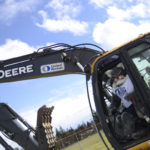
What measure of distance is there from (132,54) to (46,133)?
8.61 feet

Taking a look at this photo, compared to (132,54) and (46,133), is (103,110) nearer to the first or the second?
(132,54)

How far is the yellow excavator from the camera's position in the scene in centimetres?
412

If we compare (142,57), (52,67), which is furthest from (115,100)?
(52,67)

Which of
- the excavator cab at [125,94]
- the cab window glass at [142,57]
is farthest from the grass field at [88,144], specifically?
the cab window glass at [142,57]

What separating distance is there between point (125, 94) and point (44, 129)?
2176mm

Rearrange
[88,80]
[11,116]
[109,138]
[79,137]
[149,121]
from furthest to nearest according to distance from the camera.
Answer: [79,137] → [11,116] → [88,80] → [109,138] → [149,121]

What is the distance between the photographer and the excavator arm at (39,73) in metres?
5.66

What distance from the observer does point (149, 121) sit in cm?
406

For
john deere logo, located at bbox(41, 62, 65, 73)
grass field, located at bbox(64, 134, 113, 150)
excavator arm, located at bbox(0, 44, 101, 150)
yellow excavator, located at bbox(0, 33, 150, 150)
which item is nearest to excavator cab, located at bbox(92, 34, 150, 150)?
yellow excavator, located at bbox(0, 33, 150, 150)

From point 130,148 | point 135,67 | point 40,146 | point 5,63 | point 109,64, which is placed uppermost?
point 5,63

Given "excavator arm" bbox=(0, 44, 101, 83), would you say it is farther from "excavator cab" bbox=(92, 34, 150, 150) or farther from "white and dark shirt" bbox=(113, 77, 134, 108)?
"white and dark shirt" bbox=(113, 77, 134, 108)

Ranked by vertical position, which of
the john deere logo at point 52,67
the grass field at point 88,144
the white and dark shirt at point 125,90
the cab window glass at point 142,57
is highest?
the john deere logo at point 52,67

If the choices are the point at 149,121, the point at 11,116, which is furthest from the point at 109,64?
the point at 11,116

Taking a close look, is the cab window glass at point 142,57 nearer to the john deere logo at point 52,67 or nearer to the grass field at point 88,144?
the john deere logo at point 52,67
